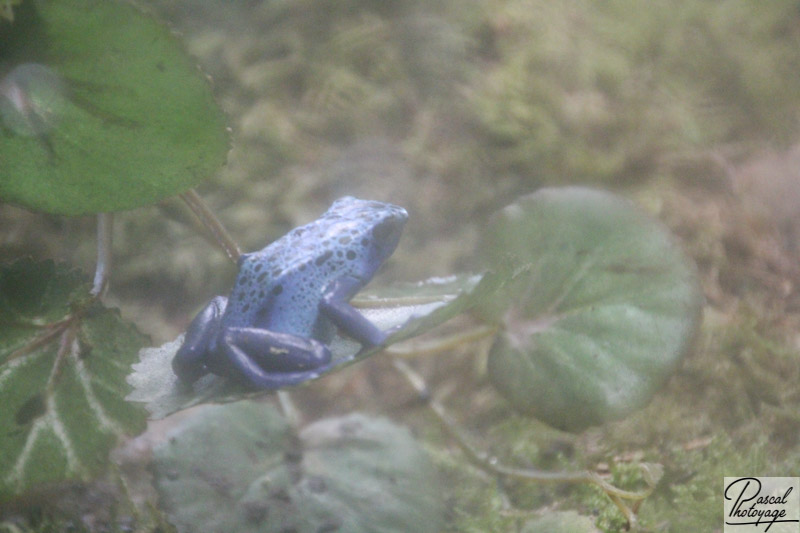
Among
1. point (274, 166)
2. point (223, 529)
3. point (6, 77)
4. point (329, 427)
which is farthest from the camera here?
point (274, 166)

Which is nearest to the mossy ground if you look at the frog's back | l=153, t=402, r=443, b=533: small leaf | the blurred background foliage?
the blurred background foliage

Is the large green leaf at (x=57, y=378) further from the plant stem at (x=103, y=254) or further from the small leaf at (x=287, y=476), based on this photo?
the small leaf at (x=287, y=476)

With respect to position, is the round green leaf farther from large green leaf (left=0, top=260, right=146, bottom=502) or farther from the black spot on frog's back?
large green leaf (left=0, top=260, right=146, bottom=502)

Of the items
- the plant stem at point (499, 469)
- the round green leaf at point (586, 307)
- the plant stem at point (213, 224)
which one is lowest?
the plant stem at point (499, 469)

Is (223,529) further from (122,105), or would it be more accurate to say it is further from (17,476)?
(122,105)

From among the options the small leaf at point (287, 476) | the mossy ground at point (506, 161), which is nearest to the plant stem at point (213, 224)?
A: the mossy ground at point (506, 161)

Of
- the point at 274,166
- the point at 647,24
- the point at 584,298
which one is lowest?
the point at 584,298

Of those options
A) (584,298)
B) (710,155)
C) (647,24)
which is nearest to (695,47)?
(647,24)

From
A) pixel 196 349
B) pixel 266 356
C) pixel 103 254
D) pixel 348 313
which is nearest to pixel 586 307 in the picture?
pixel 348 313
